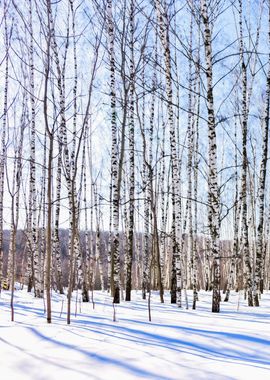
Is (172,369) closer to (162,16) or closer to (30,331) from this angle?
(30,331)

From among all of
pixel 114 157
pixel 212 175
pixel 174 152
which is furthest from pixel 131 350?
pixel 114 157

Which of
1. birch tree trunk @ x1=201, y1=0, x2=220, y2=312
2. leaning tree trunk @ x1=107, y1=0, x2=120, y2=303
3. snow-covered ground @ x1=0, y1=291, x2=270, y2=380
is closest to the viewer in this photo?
snow-covered ground @ x1=0, y1=291, x2=270, y2=380

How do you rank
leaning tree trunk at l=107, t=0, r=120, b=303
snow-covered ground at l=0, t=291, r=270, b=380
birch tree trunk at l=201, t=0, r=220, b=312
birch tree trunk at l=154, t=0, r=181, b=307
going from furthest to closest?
leaning tree trunk at l=107, t=0, r=120, b=303, birch tree trunk at l=154, t=0, r=181, b=307, birch tree trunk at l=201, t=0, r=220, b=312, snow-covered ground at l=0, t=291, r=270, b=380

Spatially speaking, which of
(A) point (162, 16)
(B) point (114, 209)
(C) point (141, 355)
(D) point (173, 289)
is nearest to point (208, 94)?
(A) point (162, 16)

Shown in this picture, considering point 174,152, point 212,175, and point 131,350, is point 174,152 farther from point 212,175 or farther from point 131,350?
point 131,350

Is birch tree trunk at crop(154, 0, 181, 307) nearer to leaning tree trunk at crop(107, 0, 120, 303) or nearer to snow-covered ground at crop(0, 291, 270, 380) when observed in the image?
leaning tree trunk at crop(107, 0, 120, 303)

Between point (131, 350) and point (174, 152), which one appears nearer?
point (131, 350)

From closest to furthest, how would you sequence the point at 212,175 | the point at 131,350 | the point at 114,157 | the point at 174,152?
1. the point at 131,350
2. the point at 212,175
3. the point at 174,152
4. the point at 114,157

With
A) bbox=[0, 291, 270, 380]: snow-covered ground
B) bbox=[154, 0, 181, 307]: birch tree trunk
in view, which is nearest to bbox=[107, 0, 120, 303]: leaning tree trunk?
bbox=[154, 0, 181, 307]: birch tree trunk

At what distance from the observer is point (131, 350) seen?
3527 millimetres

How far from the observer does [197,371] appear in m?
2.89

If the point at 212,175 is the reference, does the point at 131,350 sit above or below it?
below

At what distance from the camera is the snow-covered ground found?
285 cm

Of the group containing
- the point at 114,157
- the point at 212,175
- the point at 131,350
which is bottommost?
the point at 131,350
